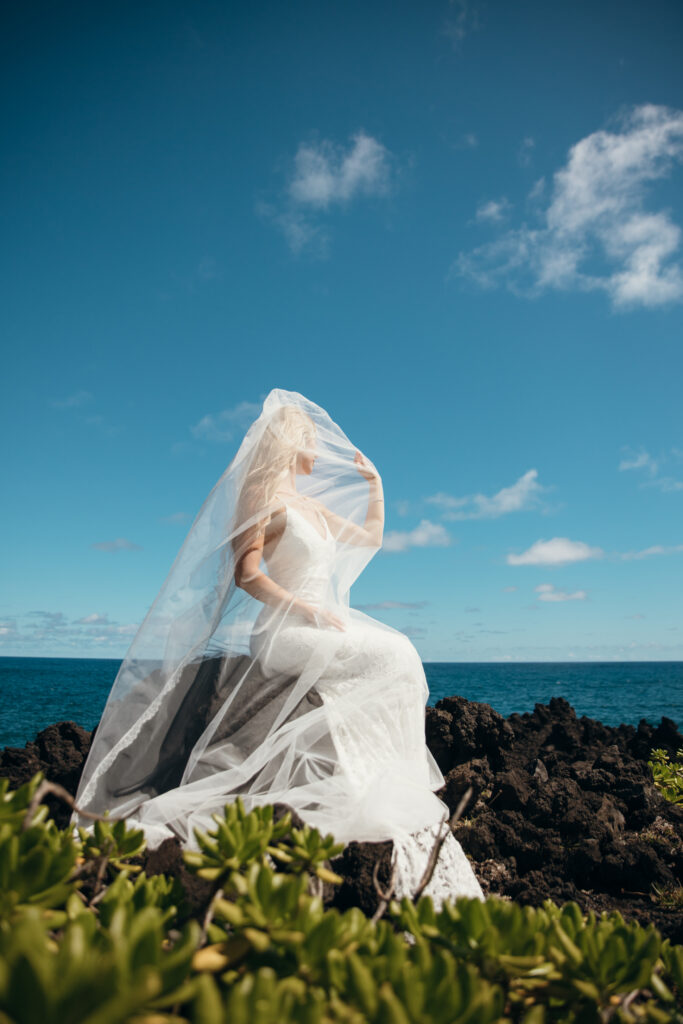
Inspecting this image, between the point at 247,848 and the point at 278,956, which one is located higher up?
the point at 247,848


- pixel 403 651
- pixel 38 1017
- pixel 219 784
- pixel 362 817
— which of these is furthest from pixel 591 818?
pixel 38 1017

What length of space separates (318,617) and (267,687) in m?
0.56

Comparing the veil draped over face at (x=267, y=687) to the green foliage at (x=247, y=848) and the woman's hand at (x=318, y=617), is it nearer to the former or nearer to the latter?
the woman's hand at (x=318, y=617)

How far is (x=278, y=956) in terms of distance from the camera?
1.35 meters

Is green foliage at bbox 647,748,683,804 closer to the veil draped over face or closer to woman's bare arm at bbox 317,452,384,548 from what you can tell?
the veil draped over face

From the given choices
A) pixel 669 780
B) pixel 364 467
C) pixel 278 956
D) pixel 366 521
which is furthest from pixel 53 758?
pixel 669 780

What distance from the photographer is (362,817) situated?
9.25 ft

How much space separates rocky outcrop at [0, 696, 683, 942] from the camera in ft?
11.3

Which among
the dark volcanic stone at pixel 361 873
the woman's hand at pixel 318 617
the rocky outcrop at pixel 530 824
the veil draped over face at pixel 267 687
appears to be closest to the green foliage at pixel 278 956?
the dark volcanic stone at pixel 361 873

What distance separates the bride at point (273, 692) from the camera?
3.03m

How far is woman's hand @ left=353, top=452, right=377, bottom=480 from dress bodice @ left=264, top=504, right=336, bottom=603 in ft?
2.88

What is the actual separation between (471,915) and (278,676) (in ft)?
7.21

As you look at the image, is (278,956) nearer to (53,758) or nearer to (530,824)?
(530,824)

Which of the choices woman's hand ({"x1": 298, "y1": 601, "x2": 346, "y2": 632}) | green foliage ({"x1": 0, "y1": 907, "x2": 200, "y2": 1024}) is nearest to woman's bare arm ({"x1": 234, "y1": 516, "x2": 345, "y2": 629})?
woman's hand ({"x1": 298, "y1": 601, "x2": 346, "y2": 632})
